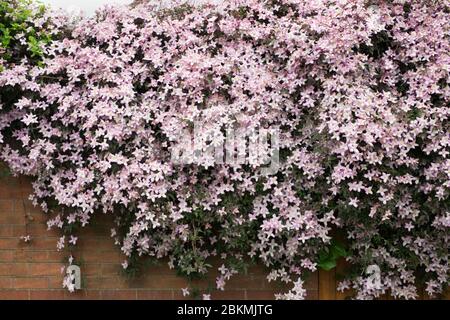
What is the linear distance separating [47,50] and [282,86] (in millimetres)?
1727

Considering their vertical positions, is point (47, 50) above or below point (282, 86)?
above

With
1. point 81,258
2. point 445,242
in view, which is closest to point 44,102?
point 81,258

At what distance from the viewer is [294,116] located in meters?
4.20

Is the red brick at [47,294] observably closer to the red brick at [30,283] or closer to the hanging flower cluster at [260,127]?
the red brick at [30,283]

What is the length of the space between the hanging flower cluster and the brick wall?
259mm

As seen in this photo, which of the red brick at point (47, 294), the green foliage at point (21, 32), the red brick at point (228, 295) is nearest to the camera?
the green foliage at point (21, 32)

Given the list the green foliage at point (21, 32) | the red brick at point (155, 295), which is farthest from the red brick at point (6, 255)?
the green foliage at point (21, 32)

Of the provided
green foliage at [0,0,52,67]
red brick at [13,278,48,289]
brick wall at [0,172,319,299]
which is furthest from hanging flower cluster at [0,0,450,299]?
red brick at [13,278,48,289]

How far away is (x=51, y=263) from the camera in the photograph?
14.9 feet

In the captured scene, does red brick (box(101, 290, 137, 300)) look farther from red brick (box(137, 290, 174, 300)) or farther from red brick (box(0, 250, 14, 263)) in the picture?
red brick (box(0, 250, 14, 263))

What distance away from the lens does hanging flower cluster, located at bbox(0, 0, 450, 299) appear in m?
4.00

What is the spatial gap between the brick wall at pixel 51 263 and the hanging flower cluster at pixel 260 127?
0.85 ft

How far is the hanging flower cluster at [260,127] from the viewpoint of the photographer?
400cm

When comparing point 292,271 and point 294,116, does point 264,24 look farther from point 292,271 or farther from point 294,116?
point 292,271
